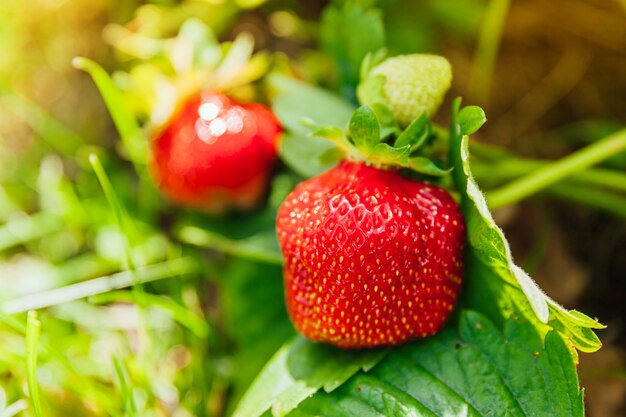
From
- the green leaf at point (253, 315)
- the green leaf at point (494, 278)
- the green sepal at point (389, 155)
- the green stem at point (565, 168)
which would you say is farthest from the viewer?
the green leaf at point (253, 315)

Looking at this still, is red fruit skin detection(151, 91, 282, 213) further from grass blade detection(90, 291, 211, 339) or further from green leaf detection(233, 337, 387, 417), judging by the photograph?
green leaf detection(233, 337, 387, 417)

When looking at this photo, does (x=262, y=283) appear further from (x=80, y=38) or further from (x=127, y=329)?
(x=80, y=38)

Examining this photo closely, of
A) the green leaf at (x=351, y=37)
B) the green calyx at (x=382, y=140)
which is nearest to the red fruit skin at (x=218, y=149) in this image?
the green leaf at (x=351, y=37)

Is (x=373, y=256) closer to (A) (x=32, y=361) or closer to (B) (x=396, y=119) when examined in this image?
(B) (x=396, y=119)

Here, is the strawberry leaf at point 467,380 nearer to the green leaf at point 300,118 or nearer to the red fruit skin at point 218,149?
the green leaf at point 300,118

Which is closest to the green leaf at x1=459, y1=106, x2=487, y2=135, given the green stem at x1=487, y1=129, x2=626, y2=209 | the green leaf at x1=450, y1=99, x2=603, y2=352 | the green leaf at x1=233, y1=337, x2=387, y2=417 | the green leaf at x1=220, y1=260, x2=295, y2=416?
the green leaf at x1=450, y1=99, x2=603, y2=352

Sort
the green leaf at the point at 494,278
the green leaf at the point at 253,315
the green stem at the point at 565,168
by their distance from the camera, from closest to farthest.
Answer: the green leaf at the point at 494,278, the green stem at the point at 565,168, the green leaf at the point at 253,315

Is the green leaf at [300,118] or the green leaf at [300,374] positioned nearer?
the green leaf at [300,374]

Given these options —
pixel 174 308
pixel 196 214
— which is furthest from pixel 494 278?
pixel 196 214
